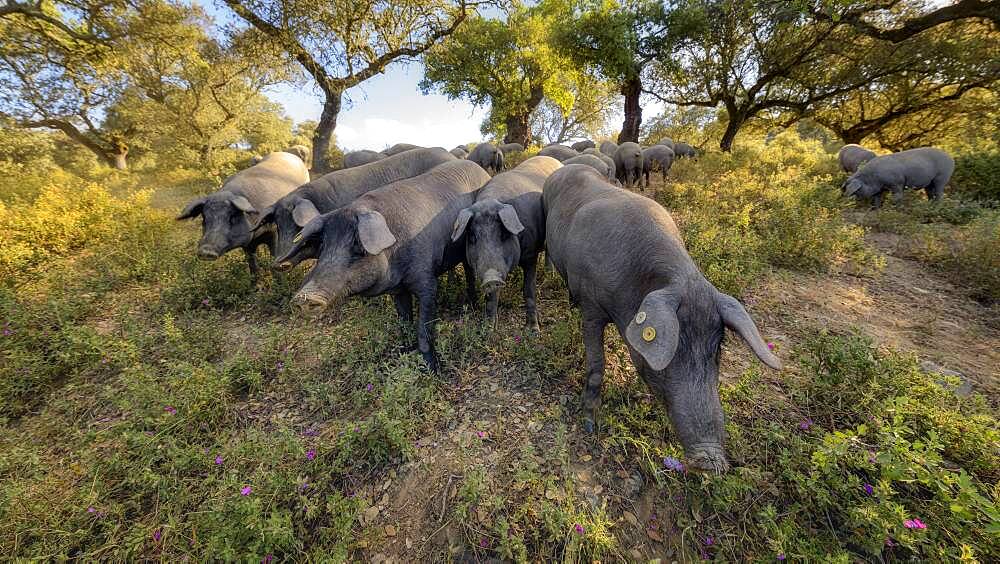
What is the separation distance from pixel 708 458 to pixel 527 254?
138 inches

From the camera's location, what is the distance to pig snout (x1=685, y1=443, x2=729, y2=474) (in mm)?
2086

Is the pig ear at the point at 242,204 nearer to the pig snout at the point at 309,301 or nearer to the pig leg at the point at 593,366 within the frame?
the pig snout at the point at 309,301

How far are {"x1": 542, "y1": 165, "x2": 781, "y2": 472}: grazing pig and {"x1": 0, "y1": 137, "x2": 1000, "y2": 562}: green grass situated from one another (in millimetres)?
556

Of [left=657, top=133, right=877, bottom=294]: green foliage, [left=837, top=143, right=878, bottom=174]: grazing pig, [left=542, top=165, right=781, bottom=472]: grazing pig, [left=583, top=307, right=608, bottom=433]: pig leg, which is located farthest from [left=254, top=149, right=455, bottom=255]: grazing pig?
[left=837, top=143, right=878, bottom=174]: grazing pig

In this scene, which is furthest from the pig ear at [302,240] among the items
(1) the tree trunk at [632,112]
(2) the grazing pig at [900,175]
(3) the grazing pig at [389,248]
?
(1) the tree trunk at [632,112]

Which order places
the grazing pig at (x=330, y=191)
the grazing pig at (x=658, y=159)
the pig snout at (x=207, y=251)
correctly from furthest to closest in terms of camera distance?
the grazing pig at (x=658, y=159) → the pig snout at (x=207, y=251) → the grazing pig at (x=330, y=191)

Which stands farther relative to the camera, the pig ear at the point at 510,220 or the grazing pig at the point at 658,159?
the grazing pig at the point at 658,159

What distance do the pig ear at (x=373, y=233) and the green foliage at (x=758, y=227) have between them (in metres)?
4.49

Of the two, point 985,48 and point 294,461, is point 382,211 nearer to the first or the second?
point 294,461

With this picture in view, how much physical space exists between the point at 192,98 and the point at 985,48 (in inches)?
1471

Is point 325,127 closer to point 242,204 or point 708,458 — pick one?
point 242,204

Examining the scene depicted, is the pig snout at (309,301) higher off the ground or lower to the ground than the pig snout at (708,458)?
higher

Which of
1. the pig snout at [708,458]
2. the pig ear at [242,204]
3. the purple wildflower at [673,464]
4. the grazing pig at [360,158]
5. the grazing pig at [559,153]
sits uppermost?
the grazing pig at [360,158]

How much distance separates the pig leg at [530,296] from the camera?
484 cm
